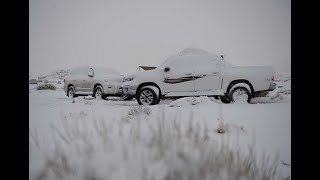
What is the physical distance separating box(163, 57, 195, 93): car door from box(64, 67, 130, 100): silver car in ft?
3.04

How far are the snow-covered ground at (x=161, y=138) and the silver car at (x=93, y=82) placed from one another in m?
0.40

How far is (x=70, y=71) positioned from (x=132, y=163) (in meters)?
2.36

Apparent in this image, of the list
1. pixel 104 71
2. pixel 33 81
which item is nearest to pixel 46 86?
pixel 33 81

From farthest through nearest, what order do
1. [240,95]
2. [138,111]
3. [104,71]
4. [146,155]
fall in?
1. [240,95]
2. [104,71]
3. [138,111]
4. [146,155]

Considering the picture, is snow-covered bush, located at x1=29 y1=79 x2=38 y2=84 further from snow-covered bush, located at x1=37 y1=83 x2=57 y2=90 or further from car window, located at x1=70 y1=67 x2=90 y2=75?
car window, located at x1=70 y1=67 x2=90 y2=75

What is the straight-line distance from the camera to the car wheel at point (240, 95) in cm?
493

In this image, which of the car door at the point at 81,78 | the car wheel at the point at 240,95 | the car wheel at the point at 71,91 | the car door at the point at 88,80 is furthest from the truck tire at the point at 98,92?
the car wheel at the point at 240,95

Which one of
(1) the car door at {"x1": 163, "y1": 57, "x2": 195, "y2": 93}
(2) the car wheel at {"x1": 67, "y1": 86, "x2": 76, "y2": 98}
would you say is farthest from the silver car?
(1) the car door at {"x1": 163, "y1": 57, "x2": 195, "y2": 93}

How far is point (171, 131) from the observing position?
12.3ft

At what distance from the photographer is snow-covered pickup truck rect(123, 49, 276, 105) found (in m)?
4.78

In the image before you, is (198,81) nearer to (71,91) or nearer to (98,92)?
(98,92)

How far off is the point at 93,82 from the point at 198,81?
2193mm

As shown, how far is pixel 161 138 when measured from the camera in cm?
361
